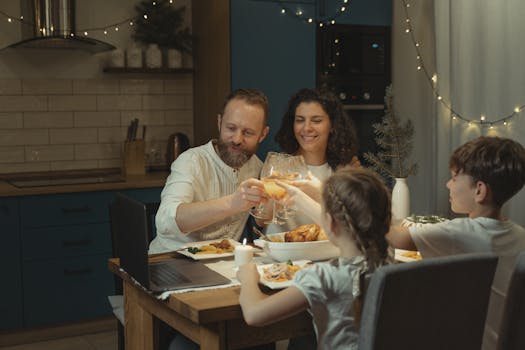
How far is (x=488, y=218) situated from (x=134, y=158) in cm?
270

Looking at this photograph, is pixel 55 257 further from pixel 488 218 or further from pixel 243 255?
pixel 488 218

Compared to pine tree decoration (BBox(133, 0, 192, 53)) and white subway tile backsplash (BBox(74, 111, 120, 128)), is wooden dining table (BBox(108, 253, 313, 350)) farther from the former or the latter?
pine tree decoration (BBox(133, 0, 192, 53))

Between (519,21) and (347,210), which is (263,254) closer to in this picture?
(347,210)

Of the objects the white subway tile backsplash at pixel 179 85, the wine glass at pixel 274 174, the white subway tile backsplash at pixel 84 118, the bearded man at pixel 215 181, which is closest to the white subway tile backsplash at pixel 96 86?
the white subway tile backsplash at pixel 84 118

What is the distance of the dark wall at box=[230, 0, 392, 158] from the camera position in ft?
14.2

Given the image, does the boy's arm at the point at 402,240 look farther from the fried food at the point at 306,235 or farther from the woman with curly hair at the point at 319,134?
the woman with curly hair at the point at 319,134

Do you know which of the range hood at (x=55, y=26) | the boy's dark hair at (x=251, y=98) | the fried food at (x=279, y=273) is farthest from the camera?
the range hood at (x=55, y=26)

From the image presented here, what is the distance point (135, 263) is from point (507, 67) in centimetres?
227

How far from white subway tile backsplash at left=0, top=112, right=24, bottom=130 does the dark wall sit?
129 centimetres

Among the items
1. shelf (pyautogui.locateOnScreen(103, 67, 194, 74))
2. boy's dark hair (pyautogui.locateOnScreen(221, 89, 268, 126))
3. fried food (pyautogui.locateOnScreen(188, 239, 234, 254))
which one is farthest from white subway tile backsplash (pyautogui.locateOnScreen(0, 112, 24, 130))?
fried food (pyautogui.locateOnScreen(188, 239, 234, 254))

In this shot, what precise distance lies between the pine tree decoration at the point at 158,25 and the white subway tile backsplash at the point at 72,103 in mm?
480

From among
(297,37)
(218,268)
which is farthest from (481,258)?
(297,37)

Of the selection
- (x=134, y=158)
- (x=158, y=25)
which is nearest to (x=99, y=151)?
(x=134, y=158)

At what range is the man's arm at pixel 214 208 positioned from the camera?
2.58 m
